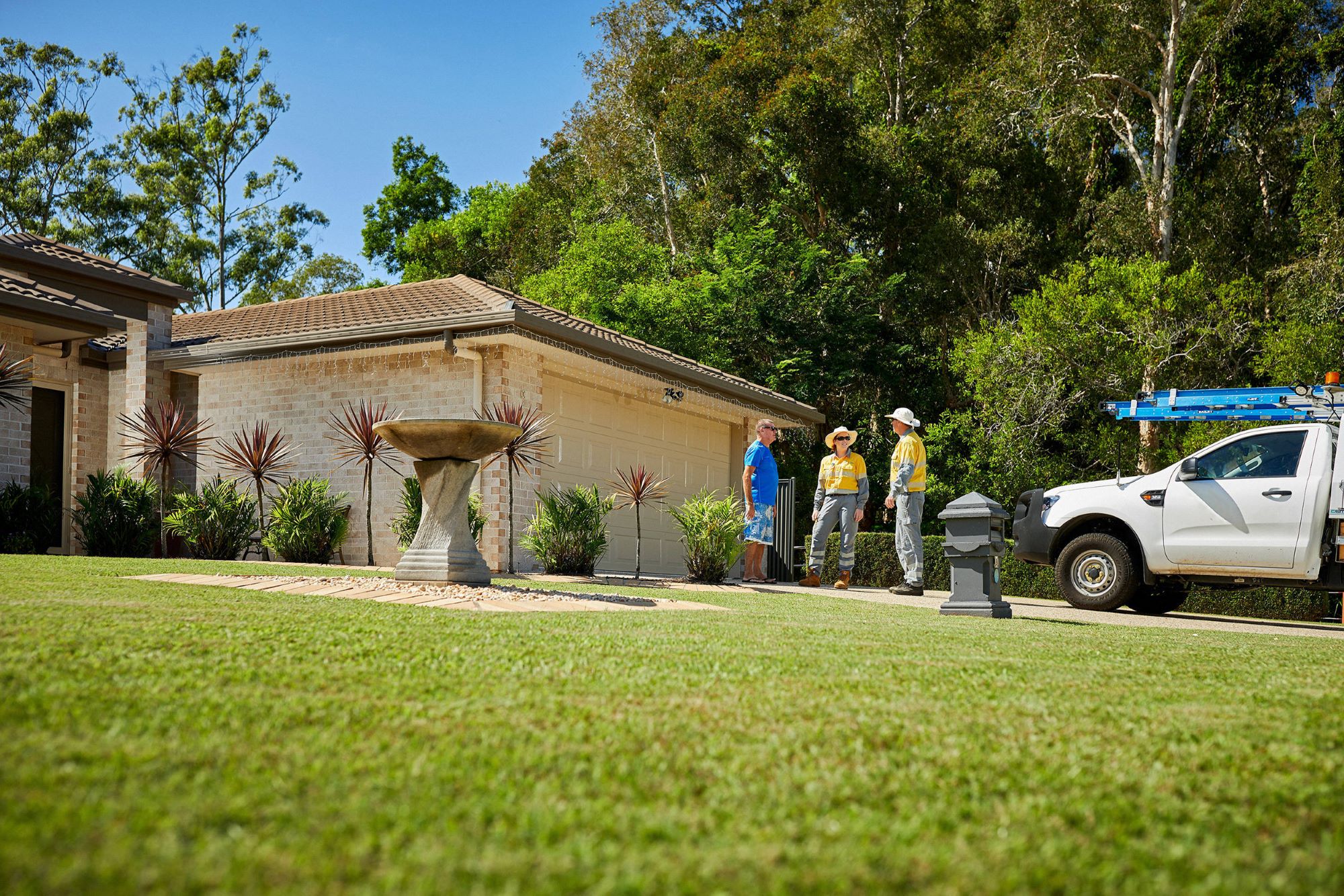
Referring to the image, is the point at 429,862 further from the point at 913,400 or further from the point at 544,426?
the point at 913,400

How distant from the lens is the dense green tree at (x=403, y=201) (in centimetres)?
3919

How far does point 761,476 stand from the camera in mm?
11688

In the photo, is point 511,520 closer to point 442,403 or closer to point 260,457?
point 442,403

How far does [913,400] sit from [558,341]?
14.6 m

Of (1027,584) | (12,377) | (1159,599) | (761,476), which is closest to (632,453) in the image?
(761,476)

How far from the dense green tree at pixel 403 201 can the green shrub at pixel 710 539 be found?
30844 mm

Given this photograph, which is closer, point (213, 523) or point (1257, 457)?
point (1257, 457)

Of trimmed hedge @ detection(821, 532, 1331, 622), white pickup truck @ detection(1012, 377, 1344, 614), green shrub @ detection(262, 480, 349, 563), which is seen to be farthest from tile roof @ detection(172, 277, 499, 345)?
white pickup truck @ detection(1012, 377, 1344, 614)

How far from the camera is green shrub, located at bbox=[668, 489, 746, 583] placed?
11.0 meters

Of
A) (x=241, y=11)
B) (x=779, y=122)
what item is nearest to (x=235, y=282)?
(x=241, y=11)

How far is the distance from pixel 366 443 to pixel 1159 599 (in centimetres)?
900

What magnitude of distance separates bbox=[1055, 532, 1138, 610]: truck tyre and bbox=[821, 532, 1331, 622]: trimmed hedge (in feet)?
2.81

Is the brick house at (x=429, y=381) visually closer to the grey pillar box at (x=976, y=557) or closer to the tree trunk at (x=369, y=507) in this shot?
the tree trunk at (x=369, y=507)

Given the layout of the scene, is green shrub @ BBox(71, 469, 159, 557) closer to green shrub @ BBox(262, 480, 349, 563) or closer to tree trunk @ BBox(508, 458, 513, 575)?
green shrub @ BBox(262, 480, 349, 563)
